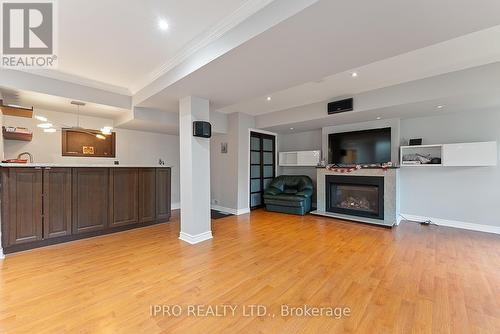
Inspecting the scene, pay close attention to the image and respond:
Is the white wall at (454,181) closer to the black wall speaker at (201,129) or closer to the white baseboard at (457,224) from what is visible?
the white baseboard at (457,224)

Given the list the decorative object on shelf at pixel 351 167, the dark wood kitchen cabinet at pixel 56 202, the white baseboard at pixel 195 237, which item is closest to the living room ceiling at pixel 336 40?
the decorative object on shelf at pixel 351 167

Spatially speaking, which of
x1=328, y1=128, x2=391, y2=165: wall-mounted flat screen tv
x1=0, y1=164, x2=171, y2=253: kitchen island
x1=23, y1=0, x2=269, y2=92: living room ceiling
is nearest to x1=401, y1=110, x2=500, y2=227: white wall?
x1=328, y1=128, x2=391, y2=165: wall-mounted flat screen tv

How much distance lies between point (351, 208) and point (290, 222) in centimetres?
161

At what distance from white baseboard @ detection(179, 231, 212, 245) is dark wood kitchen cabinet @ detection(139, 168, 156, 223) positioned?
3.54 ft

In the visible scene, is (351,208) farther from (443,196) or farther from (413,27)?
(413,27)

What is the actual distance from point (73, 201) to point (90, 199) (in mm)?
223

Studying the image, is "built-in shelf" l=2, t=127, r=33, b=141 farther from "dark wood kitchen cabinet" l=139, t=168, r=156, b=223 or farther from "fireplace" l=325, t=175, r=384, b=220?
"fireplace" l=325, t=175, r=384, b=220

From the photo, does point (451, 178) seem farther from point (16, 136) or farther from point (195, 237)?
point (16, 136)

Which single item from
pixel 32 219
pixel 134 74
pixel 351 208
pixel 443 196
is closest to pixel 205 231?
pixel 32 219

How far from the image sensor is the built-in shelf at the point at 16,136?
3.54 metres

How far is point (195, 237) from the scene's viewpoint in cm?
342

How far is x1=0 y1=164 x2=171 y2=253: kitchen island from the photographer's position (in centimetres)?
289

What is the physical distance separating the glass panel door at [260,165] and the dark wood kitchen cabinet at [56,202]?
394 centimetres

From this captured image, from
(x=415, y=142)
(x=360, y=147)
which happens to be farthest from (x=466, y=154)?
(x=360, y=147)
